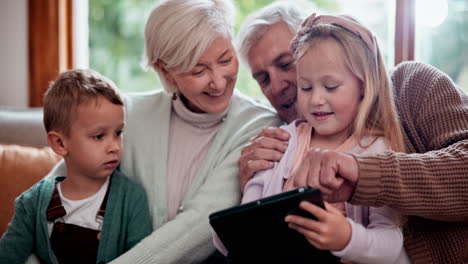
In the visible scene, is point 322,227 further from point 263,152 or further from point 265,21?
point 265,21

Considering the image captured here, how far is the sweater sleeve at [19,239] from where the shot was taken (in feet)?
5.35

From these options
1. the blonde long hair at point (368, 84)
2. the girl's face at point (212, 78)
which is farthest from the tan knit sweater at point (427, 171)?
the girl's face at point (212, 78)

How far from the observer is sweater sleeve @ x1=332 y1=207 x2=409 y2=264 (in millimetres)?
1165

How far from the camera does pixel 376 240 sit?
120 centimetres

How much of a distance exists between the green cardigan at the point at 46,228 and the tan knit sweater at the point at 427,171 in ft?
2.45

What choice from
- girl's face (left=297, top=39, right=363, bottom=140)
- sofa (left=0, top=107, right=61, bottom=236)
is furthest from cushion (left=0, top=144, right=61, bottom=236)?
girl's face (left=297, top=39, right=363, bottom=140)

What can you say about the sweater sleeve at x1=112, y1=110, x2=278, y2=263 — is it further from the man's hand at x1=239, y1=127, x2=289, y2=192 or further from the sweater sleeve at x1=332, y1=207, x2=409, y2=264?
the sweater sleeve at x1=332, y1=207, x2=409, y2=264

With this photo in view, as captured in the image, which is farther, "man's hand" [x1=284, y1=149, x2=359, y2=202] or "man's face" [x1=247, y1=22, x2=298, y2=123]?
"man's face" [x1=247, y1=22, x2=298, y2=123]

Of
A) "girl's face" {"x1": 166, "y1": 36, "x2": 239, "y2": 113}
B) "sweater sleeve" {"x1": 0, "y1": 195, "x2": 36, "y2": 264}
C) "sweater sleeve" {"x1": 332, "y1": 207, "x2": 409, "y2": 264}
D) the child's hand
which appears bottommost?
"sweater sleeve" {"x1": 0, "y1": 195, "x2": 36, "y2": 264}

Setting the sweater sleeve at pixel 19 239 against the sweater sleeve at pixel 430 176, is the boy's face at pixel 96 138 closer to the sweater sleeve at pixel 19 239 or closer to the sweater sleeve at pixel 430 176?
the sweater sleeve at pixel 19 239

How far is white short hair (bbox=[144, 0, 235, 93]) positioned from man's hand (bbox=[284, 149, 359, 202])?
0.63 meters

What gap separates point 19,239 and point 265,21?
1.05 meters

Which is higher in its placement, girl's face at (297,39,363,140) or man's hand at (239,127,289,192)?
girl's face at (297,39,363,140)

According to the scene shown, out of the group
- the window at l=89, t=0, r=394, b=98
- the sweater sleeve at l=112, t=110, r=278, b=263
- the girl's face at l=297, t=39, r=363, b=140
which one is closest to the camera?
the girl's face at l=297, t=39, r=363, b=140
